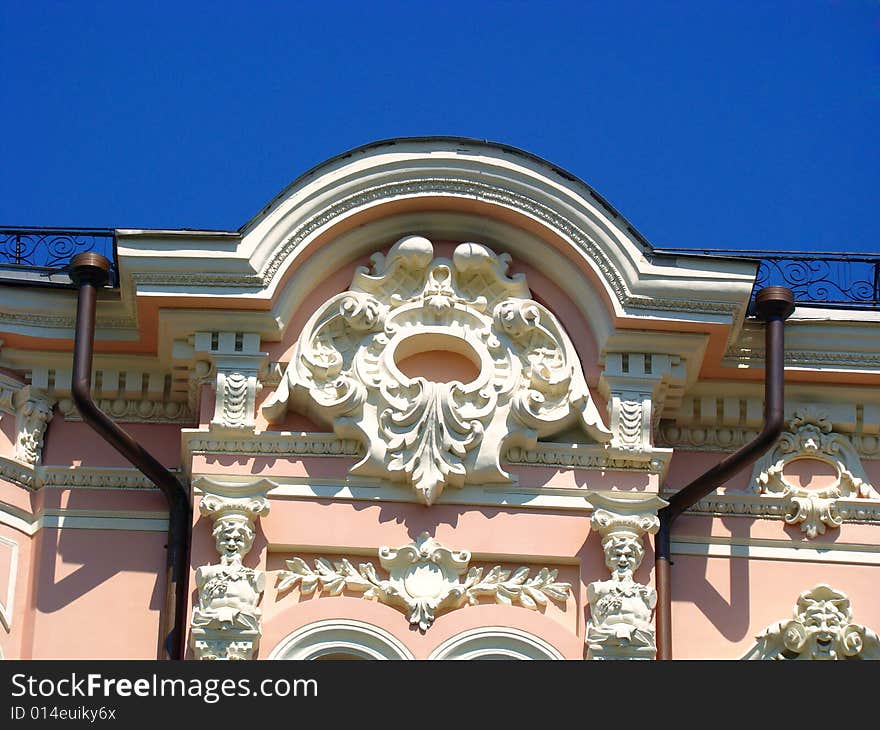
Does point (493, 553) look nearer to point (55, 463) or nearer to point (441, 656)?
point (441, 656)

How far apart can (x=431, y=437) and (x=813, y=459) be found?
224 centimetres

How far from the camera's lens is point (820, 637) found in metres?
15.6

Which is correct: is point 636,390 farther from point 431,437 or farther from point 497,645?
point 497,645

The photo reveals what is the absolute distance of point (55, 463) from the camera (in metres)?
16.1

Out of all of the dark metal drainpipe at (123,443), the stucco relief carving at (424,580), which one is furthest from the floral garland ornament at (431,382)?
the dark metal drainpipe at (123,443)

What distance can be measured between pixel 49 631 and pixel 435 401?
2380mm

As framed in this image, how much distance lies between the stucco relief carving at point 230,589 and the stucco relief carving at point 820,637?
2.67 m

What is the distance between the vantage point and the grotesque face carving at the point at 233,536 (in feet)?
50.2

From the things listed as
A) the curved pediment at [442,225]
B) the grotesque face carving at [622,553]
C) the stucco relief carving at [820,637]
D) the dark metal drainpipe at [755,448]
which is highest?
the curved pediment at [442,225]

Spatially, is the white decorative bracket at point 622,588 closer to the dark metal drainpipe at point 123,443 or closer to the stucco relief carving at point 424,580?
the stucco relief carving at point 424,580
